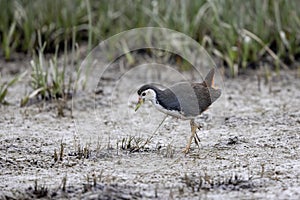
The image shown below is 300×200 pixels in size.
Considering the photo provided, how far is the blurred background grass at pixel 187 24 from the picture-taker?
5.55 m

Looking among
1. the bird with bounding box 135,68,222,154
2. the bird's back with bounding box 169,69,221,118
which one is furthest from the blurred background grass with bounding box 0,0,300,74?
the bird with bounding box 135,68,222,154

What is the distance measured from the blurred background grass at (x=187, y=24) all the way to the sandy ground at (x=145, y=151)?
65cm

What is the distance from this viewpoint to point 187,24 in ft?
18.8

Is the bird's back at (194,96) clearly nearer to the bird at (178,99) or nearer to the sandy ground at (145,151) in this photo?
the bird at (178,99)

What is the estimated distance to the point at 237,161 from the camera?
3318mm

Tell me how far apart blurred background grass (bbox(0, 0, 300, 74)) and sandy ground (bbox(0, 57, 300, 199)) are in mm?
651

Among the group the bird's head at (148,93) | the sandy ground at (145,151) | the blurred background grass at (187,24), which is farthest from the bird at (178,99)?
the blurred background grass at (187,24)

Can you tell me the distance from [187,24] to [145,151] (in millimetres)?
2462

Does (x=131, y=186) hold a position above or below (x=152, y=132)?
below

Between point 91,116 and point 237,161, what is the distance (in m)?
1.58

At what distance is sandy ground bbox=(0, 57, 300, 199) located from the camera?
288cm

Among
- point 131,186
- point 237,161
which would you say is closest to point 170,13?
point 237,161

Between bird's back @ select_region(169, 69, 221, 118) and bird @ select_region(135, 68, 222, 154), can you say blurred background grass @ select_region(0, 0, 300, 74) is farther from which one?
bird @ select_region(135, 68, 222, 154)

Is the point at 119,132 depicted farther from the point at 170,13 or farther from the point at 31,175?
the point at 170,13
